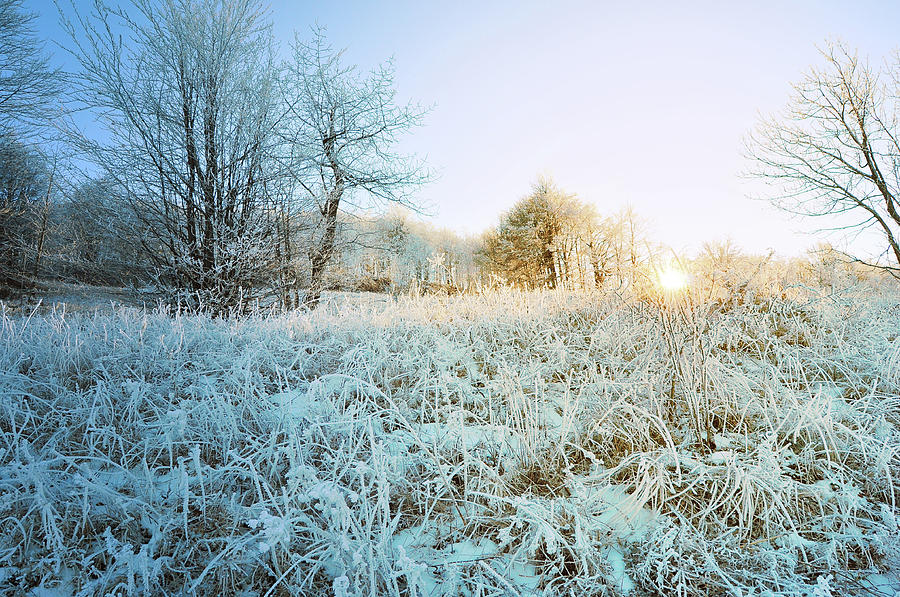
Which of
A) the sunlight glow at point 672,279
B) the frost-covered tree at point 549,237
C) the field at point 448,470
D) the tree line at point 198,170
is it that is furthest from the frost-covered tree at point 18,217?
the frost-covered tree at point 549,237

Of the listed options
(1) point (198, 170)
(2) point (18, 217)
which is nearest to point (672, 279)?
(1) point (198, 170)

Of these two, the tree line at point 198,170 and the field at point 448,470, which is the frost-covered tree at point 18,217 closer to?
the tree line at point 198,170

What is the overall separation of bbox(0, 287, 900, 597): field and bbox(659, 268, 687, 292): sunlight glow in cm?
7

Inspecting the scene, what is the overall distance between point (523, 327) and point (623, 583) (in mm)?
2474

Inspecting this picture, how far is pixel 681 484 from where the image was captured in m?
1.88

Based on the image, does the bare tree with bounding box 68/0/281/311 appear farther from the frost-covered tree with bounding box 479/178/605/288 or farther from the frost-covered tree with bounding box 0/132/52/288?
the frost-covered tree with bounding box 479/178/605/288

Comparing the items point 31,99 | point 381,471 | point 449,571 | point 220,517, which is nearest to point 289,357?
point 220,517

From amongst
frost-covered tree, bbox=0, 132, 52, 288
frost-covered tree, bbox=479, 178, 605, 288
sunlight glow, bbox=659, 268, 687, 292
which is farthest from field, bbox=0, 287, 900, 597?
frost-covered tree, bbox=479, 178, 605, 288

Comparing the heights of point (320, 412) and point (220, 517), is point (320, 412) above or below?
above

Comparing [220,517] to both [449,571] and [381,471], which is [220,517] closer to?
[381,471]

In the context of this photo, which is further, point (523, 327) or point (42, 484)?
point (523, 327)

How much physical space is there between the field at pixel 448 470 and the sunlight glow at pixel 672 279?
0.07 m

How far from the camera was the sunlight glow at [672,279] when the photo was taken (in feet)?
8.04

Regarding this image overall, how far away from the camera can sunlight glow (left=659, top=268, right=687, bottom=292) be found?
8.04 ft
